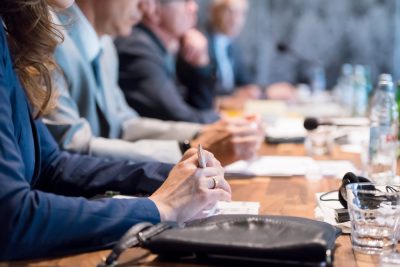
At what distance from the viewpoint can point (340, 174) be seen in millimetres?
1712

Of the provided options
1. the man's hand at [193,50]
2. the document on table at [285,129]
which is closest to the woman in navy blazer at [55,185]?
the document on table at [285,129]

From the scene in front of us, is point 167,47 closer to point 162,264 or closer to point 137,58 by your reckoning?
point 137,58

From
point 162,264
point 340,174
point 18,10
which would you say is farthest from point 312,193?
point 18,10

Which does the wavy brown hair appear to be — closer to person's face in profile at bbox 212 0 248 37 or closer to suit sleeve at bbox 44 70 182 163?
suit sleeve at bbox 44 70 182 163

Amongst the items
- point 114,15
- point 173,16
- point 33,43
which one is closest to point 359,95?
point 173,16

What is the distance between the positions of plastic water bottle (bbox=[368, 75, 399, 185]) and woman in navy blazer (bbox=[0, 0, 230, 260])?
2.08 ft

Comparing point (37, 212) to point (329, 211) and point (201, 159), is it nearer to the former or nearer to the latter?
point (201, 159)

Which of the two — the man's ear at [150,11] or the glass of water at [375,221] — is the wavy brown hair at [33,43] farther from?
the man's ear at [150,11]

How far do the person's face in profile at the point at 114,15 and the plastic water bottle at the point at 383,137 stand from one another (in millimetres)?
946

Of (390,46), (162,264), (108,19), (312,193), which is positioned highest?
(108,19)

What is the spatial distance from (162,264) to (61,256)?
0.16 m

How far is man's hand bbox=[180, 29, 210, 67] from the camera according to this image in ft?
13.6

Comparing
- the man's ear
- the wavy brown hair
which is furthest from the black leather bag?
the man's ear

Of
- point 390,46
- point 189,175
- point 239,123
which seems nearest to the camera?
point 189,175
